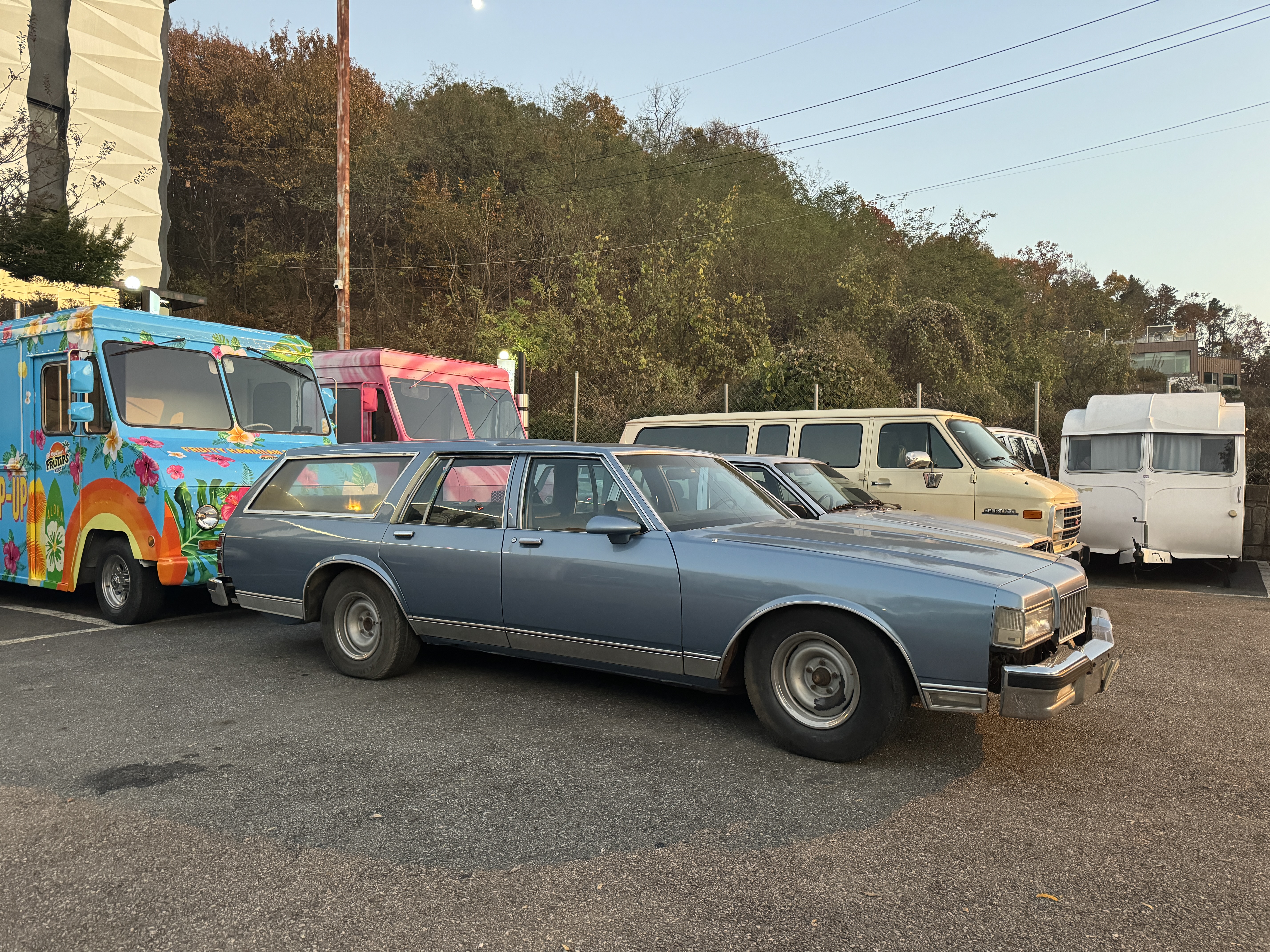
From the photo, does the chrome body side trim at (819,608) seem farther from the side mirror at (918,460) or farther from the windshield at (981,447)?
the windshield at (981,447)

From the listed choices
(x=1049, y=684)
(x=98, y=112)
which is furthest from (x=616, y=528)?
(x=98, y=112)

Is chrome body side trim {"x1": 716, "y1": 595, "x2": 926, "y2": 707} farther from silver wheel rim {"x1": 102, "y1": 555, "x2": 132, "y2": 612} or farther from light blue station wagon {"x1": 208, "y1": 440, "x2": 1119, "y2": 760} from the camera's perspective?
silver wheel rim {"x1": 102, "y1": 555, "x2": 132, "y2": 612}

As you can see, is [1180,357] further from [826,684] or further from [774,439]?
[826,684]

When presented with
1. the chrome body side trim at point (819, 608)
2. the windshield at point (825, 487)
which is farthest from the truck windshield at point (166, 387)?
the chrome body side trim at point (819, 608)

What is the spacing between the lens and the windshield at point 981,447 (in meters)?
9.86

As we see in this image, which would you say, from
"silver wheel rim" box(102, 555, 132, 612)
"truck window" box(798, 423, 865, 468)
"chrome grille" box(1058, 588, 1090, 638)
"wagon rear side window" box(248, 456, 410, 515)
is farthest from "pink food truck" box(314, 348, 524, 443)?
"chrome grille" box(1058, 588, 1090, 638)

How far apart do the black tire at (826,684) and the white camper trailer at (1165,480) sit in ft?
27.2

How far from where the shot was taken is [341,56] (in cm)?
1625

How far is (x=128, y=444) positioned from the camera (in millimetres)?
7375

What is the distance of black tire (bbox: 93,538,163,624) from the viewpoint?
7.51m

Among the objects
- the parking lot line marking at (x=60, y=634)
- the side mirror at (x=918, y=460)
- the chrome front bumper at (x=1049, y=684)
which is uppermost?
the side mirror at (x=918, y=460)

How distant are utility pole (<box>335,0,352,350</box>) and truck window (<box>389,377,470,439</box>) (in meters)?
4.73

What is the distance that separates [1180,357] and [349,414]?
67528 mm

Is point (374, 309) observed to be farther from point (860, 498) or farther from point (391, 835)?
point (391, 835)
